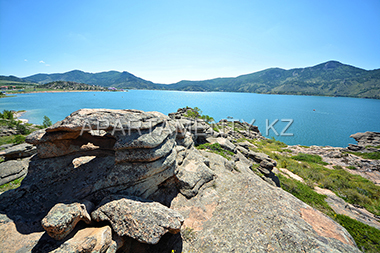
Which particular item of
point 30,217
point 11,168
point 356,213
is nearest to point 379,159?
point 356,213

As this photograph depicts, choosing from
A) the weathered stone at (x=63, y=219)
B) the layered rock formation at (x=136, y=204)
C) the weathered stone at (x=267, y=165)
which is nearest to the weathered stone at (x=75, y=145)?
the layered rock formation at (x=136, y=204)

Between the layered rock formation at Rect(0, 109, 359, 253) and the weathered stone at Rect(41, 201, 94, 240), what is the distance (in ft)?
0.15

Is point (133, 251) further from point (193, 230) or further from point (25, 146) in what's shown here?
point (25, 146)

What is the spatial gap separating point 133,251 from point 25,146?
20.2 metres

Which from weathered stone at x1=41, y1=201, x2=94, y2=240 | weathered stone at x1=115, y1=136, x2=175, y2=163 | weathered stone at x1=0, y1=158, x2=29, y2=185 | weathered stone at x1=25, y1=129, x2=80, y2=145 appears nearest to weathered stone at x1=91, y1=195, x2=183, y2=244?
weathered stone at x1=41, y1=201, x2=94, y2=240

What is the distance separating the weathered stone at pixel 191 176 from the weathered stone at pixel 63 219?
6406 mm

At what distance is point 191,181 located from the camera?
40.2ft

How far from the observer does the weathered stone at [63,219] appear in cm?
691

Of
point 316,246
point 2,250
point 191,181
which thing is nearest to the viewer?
point 2,250

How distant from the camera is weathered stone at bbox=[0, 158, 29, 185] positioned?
14.0 m

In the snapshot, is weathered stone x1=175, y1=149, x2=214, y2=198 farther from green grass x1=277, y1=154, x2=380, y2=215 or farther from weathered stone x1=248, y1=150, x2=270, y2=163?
green grass x1=277, y1=154, x2=380, y2=215

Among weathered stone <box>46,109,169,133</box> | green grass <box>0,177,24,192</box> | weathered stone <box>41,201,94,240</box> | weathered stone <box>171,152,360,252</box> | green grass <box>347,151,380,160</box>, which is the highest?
weathered stone <box>46,109,169,133</box>

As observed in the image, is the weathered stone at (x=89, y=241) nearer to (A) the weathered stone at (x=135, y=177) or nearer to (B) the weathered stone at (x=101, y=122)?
(A) the weathered stone at (x=135, y=177)

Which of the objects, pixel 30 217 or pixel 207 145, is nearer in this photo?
pixel 30 217
